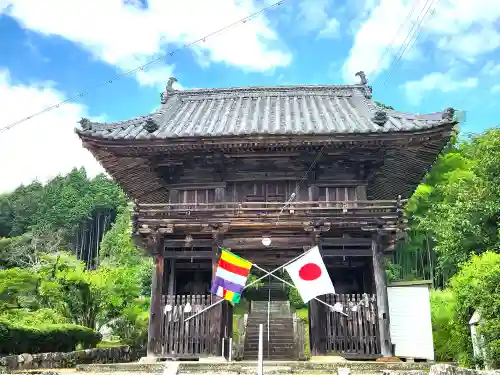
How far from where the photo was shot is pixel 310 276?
1177cm

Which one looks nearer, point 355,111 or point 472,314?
point 472,314

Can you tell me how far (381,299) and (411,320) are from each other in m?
2.21

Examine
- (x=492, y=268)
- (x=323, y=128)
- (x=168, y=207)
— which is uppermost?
(x=323, y=128)

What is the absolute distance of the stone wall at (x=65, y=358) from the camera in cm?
1239

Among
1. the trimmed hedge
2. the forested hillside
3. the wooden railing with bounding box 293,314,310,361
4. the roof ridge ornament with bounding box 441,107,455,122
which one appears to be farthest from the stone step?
the roof ridge ornament with bounding box 441,107,455,122

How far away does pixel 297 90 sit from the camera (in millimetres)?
18641

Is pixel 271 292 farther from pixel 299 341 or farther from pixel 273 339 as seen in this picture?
pixel 299 341

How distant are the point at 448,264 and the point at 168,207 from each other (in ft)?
58.5

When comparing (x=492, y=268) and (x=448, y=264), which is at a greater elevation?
(x=448, y=264)

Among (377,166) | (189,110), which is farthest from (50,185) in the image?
(377,166)

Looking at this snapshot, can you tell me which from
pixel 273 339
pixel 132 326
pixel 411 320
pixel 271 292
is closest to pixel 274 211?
pixel 411 320

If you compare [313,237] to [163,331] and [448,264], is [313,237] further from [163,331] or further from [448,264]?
[448,264]

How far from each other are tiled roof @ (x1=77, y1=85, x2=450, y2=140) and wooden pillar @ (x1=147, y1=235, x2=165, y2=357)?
315 cm

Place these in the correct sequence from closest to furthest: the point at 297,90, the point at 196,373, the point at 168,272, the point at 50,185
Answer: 1. the point at 196,373
2. the point at 168,272
3. the point at 297,90
4. the point at 50,185
